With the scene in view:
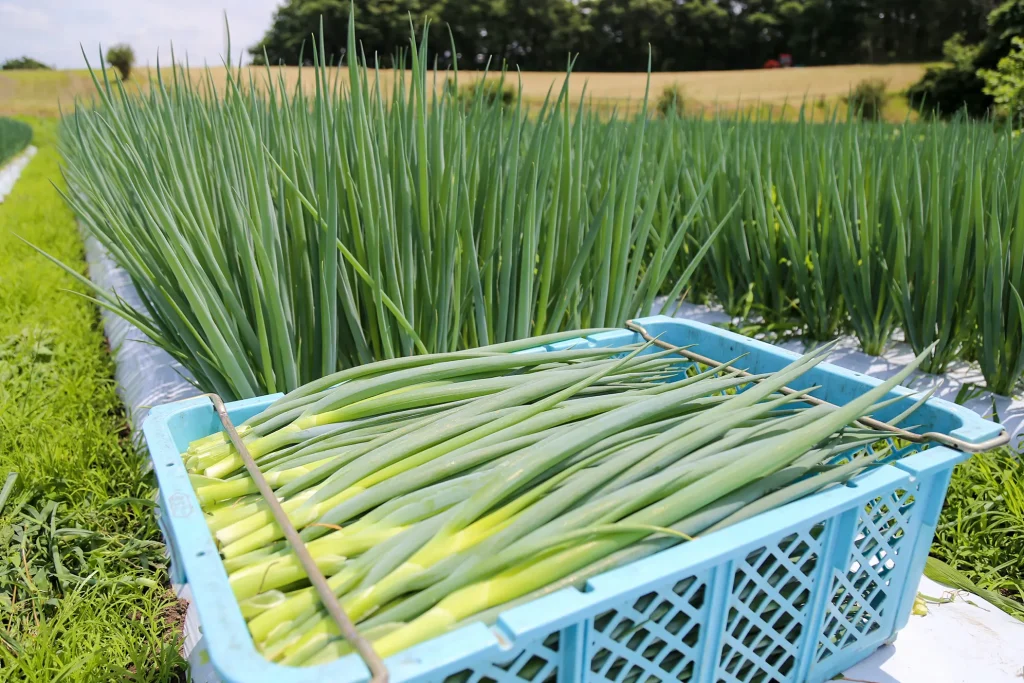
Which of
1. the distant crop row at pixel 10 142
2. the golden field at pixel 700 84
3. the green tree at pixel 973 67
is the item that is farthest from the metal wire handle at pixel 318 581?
the golden field at pixel 700 84

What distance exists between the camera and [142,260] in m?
1.06

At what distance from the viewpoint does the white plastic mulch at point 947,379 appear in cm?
147

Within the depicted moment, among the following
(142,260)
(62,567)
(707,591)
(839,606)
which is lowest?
(62,567)

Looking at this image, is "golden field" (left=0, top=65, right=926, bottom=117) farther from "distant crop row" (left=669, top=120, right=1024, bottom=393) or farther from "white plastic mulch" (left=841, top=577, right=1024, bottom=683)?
"white plastic mulch" (left=841, top=577, right=1024, bottom=683)

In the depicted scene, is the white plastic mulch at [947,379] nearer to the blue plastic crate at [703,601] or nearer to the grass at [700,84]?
the blue plastic crate at [703,601]

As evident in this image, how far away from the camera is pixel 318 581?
1.63 feet

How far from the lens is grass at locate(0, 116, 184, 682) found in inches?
35.8

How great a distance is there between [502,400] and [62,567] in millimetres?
872

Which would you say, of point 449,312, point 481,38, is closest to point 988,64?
point 449,312

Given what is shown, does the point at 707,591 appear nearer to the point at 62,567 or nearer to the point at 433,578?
the point at 433,578

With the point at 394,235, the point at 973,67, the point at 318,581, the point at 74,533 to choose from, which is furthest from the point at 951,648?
the point at 973,67

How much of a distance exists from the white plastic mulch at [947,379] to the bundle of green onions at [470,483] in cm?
97

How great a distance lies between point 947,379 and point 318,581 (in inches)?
68.5

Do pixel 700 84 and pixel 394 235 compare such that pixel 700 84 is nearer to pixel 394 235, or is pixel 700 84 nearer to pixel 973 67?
pixel 973 67
